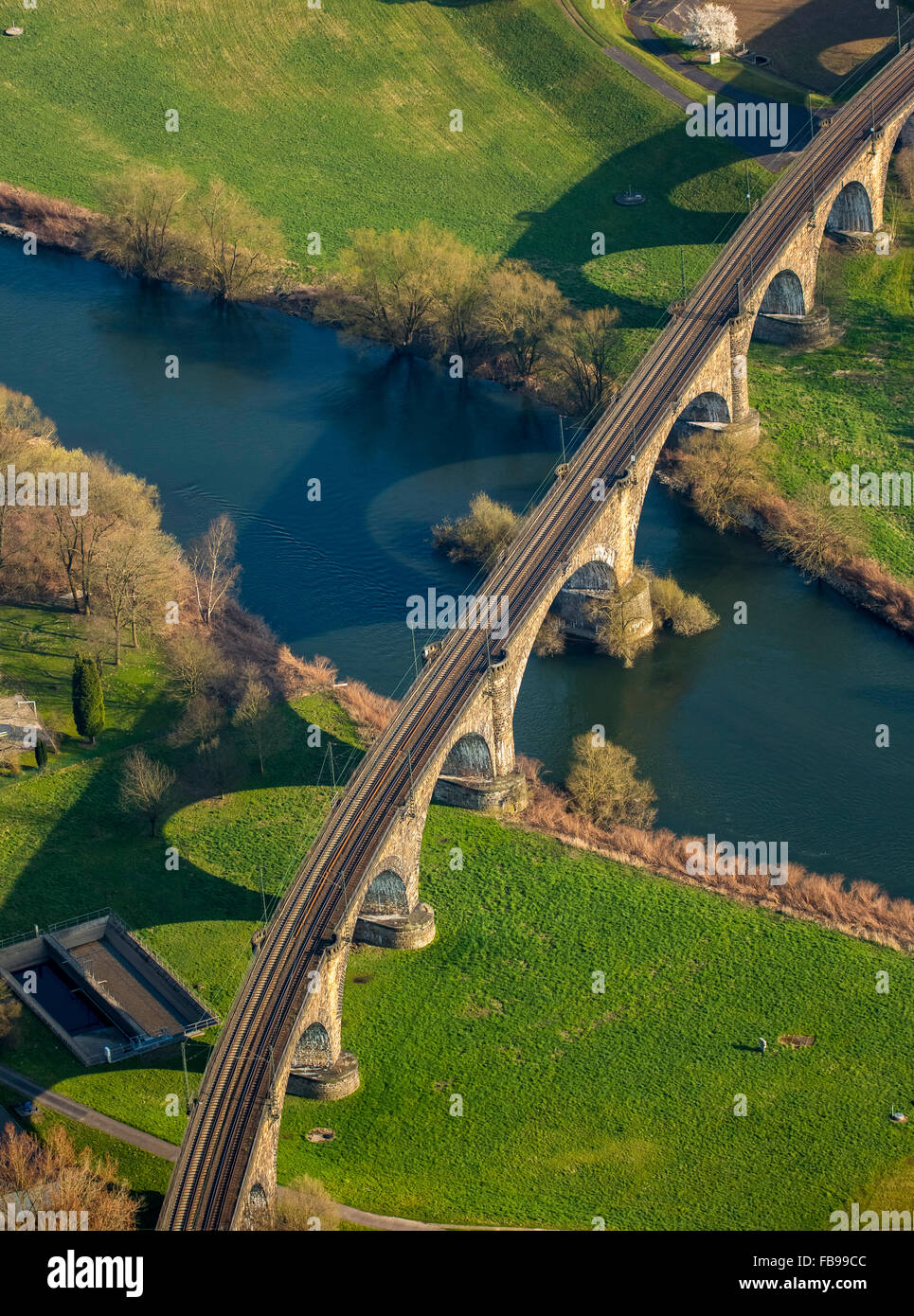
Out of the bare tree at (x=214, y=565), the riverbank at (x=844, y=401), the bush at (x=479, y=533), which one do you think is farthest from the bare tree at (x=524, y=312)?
the bare tree at (x=214, y=565)

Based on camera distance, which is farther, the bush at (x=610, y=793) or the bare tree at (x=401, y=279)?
the bare tree at (x=401, y=279)

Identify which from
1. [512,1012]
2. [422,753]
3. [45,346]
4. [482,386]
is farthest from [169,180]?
[512,1012]

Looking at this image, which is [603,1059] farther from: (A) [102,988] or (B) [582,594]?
(B) [582,594]

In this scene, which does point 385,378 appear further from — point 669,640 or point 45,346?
point 669,640

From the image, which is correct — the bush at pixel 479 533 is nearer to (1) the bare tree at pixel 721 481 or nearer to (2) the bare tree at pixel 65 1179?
(1) the bare tree at pixel 721 481

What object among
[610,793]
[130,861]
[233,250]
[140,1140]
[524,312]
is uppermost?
[233,250]

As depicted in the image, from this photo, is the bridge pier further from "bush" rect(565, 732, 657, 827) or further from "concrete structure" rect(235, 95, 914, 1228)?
"bush" rect(565, 732, 657, 827)

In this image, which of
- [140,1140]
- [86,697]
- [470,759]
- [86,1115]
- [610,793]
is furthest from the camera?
[86,697]

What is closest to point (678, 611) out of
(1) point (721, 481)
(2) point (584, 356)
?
(1) point (721, 481)
